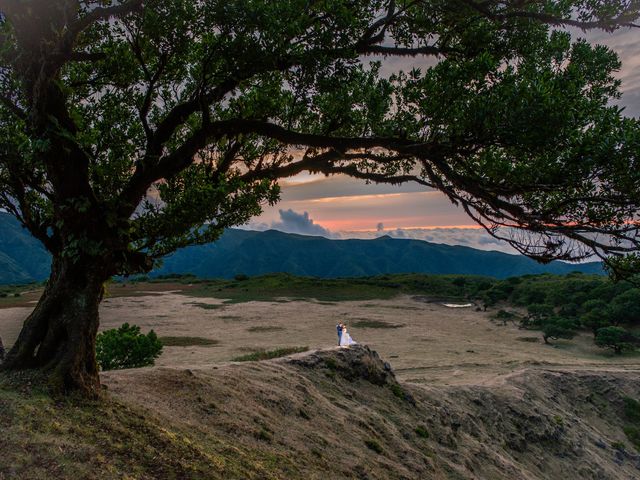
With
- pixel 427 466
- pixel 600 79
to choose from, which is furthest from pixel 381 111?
pixel 427 466

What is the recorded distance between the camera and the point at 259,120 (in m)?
12.6

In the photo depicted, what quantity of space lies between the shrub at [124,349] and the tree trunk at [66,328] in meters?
15.1

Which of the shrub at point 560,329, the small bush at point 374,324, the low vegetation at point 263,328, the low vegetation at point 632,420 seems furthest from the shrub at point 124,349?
the shrub at point 560,329

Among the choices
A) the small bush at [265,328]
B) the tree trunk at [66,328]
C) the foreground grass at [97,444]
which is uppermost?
the tree trunk at [66,328]

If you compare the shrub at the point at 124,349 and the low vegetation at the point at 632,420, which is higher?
the shrub at the point at 124,349

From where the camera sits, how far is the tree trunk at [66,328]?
422 inches

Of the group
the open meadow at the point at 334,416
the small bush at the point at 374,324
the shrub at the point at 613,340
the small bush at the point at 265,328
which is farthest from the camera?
the small bush at the point at 374,324

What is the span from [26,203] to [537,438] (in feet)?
89.5

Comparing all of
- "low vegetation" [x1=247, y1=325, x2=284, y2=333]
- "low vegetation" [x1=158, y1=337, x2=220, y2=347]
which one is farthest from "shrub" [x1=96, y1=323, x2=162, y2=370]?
"low vegetation" [x1=247, y1=325, x2=284, y2=333]

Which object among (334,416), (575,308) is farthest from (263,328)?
(575,308)

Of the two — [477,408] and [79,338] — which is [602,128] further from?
[477,408]

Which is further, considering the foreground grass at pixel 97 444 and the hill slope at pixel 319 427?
the hill slope at pixel 319 427

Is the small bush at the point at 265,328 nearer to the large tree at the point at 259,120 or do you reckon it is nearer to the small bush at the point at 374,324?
the small bush at the point at 374,324

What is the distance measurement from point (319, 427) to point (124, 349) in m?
15.2
